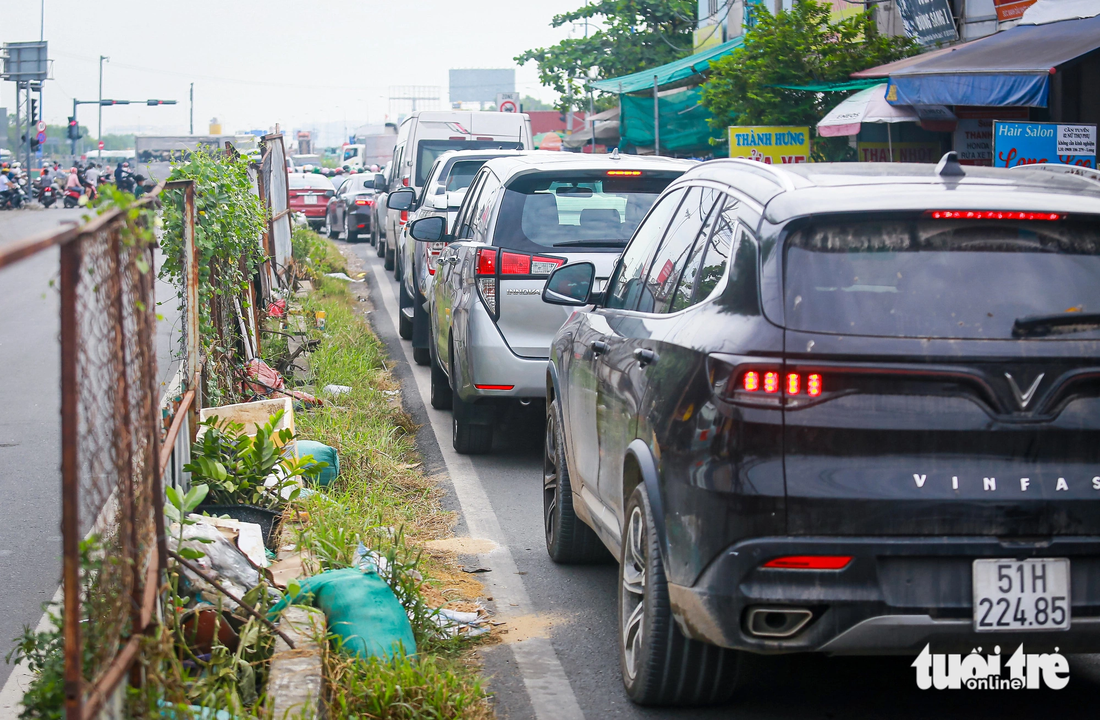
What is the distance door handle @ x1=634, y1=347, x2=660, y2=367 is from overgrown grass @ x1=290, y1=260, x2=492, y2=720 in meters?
1.19

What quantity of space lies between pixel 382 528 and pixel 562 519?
84 centimetres

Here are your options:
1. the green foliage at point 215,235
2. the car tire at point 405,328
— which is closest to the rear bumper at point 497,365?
the green foliage at point 215,235

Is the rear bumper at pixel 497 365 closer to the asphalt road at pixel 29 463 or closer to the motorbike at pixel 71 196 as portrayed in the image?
the asphalt road at pixel 29 463

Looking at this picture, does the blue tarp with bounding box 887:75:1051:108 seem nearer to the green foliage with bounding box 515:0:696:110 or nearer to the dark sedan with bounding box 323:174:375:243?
the dark sedan with bounding box 323:174:375:243

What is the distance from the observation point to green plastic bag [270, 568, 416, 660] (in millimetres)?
4314

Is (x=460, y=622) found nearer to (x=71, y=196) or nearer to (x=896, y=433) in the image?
(x=896, y=433)

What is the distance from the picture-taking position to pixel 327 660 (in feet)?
13.4

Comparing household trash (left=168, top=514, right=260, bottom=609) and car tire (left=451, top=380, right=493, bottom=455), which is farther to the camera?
car tire (left=451, top=380, right=493, bottom=455)

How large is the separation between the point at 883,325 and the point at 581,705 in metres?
1.73

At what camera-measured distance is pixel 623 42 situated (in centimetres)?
3559

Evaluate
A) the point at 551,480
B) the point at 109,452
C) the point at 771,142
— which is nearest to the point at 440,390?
the point at 551,480

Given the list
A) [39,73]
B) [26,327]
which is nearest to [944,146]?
[26,327]

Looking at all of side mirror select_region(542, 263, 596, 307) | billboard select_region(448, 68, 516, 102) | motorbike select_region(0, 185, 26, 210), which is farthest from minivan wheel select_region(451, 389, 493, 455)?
billboard select_region(448, 68, 516, 102)

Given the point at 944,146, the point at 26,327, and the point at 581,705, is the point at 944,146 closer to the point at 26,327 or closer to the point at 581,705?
the point at 26,327
